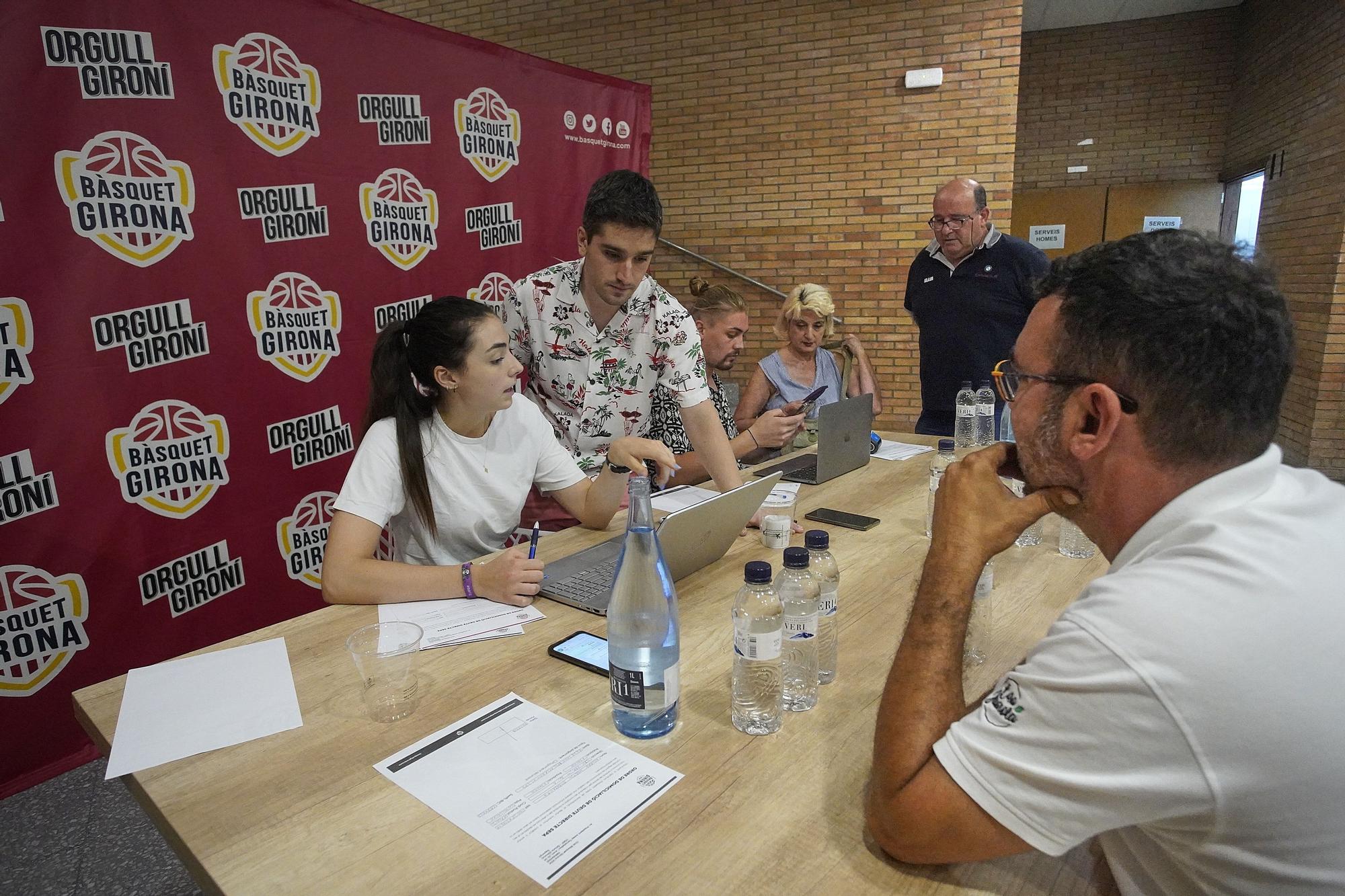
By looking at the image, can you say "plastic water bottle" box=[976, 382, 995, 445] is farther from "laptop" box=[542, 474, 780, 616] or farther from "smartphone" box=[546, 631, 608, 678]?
"smartphone" box=[546, 631, 608, 678]

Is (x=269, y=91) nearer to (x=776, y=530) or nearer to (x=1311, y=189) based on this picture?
(x=776, y=530)

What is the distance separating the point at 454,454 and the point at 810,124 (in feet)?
15.9

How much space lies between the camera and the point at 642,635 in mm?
1058

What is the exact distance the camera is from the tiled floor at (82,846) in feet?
6.14

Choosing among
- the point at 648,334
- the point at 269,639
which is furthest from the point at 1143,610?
the point at 648,334

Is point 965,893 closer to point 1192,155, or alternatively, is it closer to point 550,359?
point 550,359

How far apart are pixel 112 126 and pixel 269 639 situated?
1.95 metres

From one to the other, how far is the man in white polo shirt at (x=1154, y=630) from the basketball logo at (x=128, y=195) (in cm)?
263

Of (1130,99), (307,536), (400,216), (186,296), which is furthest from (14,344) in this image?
(1130,99)

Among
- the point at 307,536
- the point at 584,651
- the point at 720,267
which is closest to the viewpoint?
the point at 584,651

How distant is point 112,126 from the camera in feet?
7.55

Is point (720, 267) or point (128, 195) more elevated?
point (128, 195)

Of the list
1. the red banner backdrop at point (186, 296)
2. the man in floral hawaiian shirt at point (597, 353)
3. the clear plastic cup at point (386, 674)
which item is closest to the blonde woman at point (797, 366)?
the man in floral hawaiian shirt at point (597, 353)

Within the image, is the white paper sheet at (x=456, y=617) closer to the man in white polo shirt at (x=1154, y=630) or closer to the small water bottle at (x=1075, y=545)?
the man in white polo shirt at (x=1154, y=630)
